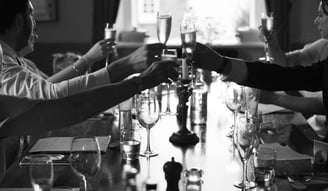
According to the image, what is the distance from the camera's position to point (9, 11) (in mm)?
2182

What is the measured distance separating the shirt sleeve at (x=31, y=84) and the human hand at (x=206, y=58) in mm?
499

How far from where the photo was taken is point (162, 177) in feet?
5.58

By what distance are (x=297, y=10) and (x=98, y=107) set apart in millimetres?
3637

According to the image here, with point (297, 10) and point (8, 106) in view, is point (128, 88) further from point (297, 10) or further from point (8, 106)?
point (297, 10)

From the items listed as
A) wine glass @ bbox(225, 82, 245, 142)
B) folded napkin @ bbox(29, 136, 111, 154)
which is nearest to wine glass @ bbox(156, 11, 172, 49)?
wine glass @ bbox(225, 82, 245, 142)

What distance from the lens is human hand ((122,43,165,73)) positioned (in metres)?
2.36

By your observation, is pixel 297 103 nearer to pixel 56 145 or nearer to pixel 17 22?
pixel 56 145

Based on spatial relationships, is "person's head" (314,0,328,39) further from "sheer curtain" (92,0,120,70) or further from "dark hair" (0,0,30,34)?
"sheer curtain" (92,0,120,70)

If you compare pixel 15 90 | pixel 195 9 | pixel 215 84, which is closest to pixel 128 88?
pixel 15 90

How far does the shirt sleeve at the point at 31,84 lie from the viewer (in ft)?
8.03

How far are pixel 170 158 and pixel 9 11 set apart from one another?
33.8 inches

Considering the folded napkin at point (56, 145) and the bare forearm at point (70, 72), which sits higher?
the bare forearm at point (70, 72)

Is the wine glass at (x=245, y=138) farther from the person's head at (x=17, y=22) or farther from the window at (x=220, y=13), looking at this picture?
the window at (x=220, y=13)

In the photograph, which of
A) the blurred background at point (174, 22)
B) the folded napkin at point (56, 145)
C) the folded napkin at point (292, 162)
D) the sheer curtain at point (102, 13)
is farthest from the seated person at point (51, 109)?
the sheer curtain at point (102, 13)
